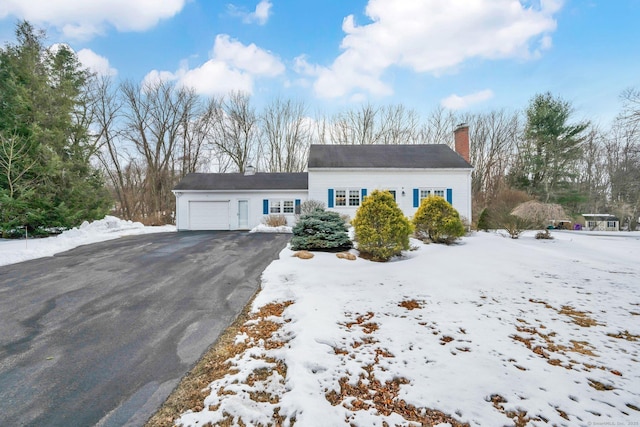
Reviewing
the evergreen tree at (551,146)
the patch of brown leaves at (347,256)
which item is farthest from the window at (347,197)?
the evergreen tree at (551,146)

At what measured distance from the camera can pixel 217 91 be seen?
84.3 ft

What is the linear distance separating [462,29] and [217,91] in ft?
72.9

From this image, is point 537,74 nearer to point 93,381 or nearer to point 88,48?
point 93,381

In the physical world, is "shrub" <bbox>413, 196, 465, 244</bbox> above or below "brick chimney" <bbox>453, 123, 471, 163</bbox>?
below

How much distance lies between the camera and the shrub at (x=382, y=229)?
7273 millimetres

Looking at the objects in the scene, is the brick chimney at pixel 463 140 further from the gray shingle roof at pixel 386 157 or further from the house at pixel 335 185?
the gray shingle roof at pixel 386 157

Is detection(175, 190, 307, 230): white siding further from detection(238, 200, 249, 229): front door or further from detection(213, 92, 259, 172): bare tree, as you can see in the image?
detection(213, 92, 259, 172): bare tree

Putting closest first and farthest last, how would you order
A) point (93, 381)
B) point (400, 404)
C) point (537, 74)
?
point (400, 404) < point (93, 381) < point (537, 74)

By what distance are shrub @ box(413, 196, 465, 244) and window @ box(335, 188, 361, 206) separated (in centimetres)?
643

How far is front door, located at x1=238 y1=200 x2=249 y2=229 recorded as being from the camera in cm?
1720

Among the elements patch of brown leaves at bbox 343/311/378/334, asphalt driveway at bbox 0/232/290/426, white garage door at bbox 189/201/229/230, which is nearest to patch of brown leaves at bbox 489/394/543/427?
patch of brown leaves at bbox 343/311/378/334

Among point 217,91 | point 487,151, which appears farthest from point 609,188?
point 217,91

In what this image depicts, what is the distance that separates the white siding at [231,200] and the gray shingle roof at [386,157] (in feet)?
9.07

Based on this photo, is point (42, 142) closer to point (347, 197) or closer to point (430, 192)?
point (347, 197)
